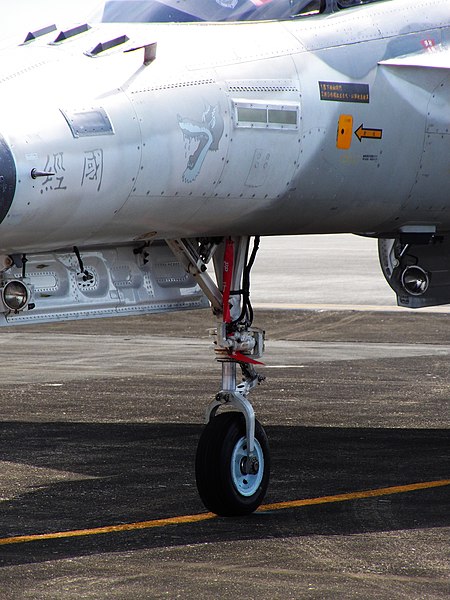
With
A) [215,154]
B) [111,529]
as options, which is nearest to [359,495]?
[111,529]

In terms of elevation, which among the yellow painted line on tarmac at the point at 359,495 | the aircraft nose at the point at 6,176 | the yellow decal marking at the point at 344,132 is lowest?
the yellow painted line on tarmac at the point at 359,495

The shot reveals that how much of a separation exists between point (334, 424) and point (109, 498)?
13.1 ft

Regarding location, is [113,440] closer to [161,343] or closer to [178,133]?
[178,133]

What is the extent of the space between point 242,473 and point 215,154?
7.16ft

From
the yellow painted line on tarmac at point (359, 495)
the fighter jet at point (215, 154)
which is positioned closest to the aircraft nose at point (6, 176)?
the fighter jet at point (215, 154)

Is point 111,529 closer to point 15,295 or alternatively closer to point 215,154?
point 15,295

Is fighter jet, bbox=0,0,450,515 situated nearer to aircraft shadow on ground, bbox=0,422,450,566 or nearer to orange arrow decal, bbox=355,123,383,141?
orange arrow decal, bbox=355,123,383,141

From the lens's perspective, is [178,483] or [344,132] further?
[178,483]

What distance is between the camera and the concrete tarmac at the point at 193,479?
27.8 ft

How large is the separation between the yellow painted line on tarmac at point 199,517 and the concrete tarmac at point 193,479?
0.02 meters

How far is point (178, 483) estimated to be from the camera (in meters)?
11.1

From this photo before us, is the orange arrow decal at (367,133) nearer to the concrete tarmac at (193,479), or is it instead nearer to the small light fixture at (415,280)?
the small light fixture at (415,280)

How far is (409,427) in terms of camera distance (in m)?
13.9

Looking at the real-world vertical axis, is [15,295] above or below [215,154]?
below
